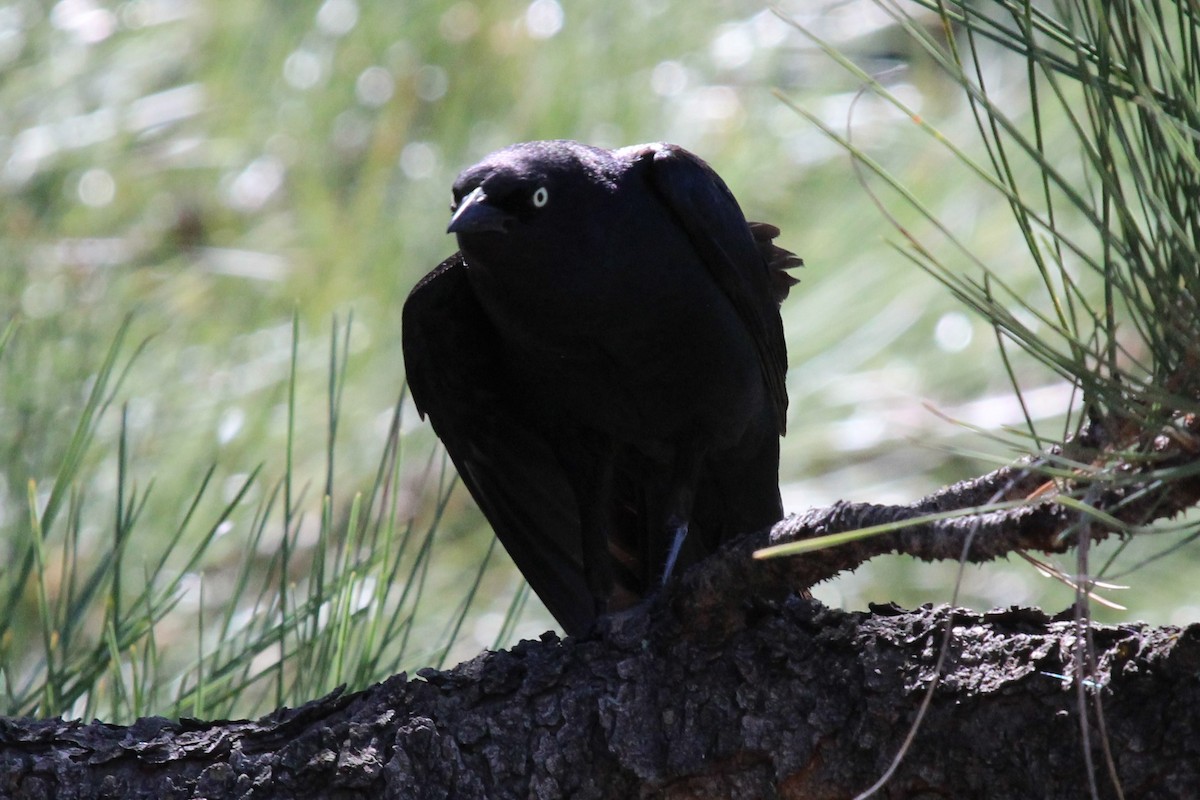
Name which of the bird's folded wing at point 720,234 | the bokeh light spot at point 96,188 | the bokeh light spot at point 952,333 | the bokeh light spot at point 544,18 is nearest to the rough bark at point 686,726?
the bird's folded wing at point 720,234

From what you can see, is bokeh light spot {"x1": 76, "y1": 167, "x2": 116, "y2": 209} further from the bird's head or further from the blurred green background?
the bird's head

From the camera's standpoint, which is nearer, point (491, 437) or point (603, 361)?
point (603, 361)

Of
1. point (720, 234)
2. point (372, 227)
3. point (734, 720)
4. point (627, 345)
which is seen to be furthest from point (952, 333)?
point (734, 720)

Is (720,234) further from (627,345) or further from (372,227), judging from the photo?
(372,227)

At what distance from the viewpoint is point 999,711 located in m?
1.30

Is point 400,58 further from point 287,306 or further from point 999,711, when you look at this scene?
point 999,711

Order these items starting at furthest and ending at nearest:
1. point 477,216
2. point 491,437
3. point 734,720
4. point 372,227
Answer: point 372,227, point 491,437, point 477,216, point 734,720

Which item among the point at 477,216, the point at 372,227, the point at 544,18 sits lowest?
the point at 477,216

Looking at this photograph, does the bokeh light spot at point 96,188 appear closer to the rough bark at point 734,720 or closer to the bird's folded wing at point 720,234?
the bird's folded wing at point 720,234

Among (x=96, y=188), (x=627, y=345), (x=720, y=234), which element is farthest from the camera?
(x=96, y=188)

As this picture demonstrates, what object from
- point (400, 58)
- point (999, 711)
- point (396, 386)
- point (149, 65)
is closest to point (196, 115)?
point (149, 65)

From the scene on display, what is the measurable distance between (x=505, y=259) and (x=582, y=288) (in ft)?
0.45

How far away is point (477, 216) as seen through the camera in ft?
6.77

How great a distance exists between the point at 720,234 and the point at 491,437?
60 cm
